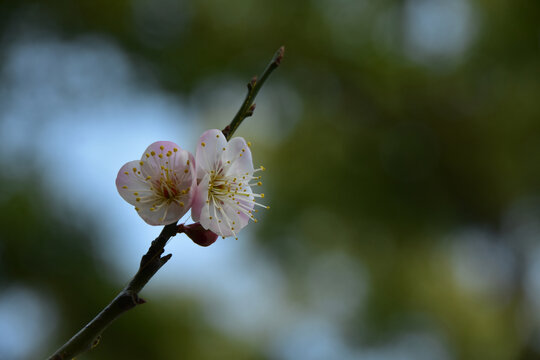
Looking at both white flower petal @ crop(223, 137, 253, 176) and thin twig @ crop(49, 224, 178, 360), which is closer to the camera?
thin twig @ crop(49, 224, 178, 360)

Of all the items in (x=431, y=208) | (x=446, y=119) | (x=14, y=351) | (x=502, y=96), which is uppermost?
(x=502, y=96)

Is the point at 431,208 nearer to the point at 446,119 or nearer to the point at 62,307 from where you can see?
the point at 446,119

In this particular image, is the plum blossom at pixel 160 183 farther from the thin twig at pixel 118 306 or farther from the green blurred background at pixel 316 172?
the green blurred background at pixel 316 172

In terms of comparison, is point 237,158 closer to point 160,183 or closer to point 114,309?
point 160,183

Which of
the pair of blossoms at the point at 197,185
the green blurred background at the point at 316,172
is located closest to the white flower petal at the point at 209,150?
the pair of blossoms at the point at 197,185

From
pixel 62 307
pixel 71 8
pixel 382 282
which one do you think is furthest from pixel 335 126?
pixel 62 307

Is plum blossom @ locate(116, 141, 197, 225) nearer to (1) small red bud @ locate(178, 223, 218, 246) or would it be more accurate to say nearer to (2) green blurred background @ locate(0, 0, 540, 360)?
(1) small red bud @ locate(178, 223, 218, 246)

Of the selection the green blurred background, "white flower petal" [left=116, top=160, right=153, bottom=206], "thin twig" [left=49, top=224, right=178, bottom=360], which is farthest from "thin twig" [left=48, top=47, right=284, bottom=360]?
the green blurred background

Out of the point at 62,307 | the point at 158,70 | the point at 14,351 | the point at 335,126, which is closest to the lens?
the point at 14,351
